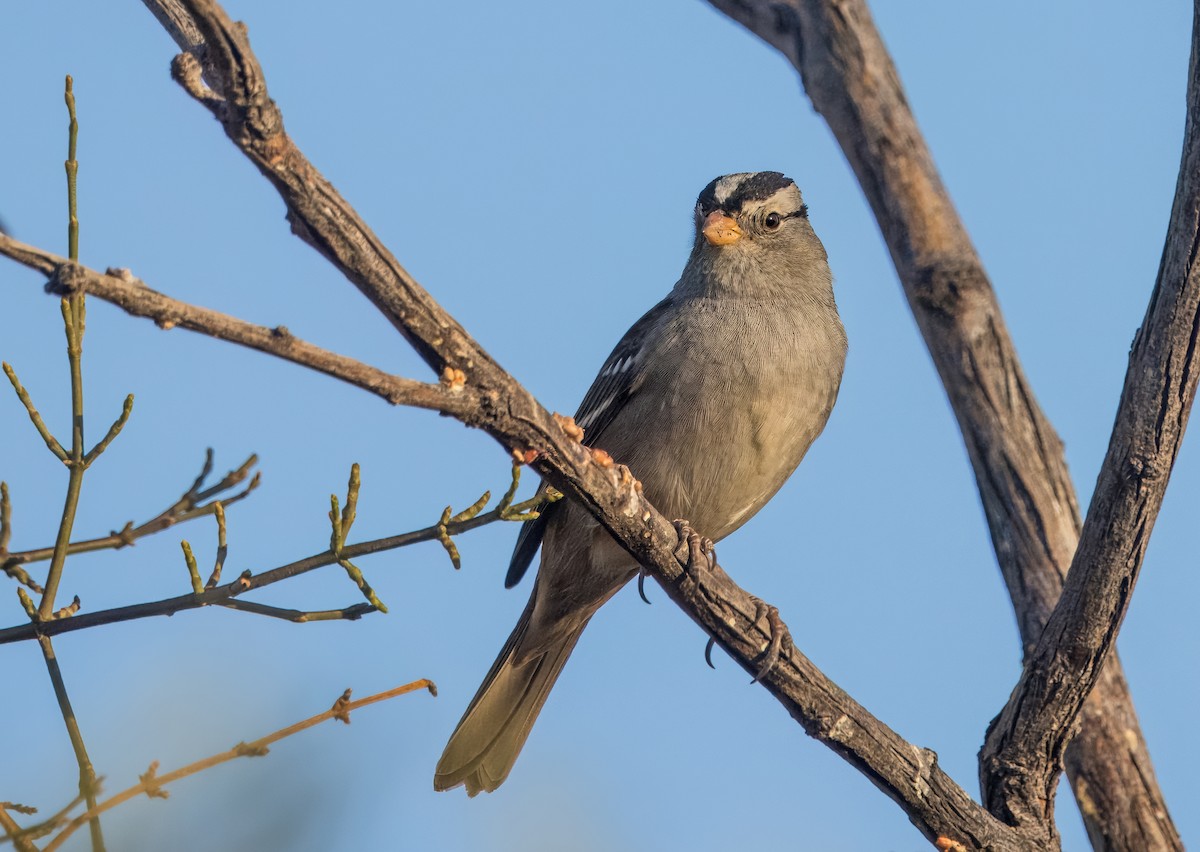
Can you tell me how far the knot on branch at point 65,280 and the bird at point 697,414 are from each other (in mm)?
3167

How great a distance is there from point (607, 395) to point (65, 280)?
134 inches

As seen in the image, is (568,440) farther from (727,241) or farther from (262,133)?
(727,241)

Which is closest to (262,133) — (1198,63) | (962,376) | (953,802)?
(1198,63)

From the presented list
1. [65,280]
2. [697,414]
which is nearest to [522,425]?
[65,280]

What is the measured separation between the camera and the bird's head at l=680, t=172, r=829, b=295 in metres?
6.19

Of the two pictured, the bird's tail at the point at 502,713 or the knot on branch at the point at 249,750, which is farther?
the bird's tail at the point at 502,713

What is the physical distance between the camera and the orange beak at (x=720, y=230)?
6238 mm

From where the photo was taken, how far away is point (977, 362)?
6.53m

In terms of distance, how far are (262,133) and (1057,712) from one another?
3688mm

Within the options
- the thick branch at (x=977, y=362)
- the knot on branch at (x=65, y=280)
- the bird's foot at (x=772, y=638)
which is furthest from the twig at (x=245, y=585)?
the thick branch at (x=977, y=362)

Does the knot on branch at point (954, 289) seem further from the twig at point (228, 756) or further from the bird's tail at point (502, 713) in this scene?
the twig at point (228, 756)

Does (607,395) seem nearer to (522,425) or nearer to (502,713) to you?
(502,713)

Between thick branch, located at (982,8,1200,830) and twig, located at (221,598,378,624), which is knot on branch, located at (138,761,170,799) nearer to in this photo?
twig, located at (221,598,378,624)

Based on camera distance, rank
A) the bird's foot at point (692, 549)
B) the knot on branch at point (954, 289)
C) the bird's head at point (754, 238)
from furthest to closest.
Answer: the knot on branch at point (954, 289) → the bird's head at point (754, 238) → the bird's foot at point (692, 549)
